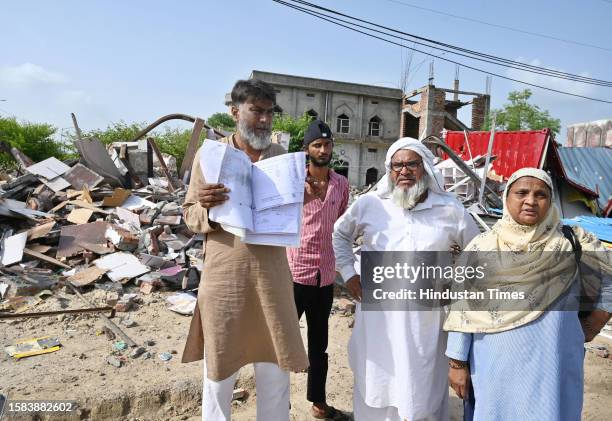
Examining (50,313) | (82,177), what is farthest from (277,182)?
(82,177)

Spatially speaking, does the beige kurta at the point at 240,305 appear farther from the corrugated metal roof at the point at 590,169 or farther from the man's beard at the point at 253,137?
the corrugated metal roof at the point at 590,169

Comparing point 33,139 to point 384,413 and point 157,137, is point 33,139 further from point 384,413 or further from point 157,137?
point 384,413

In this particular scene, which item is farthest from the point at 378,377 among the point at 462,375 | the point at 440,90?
the point at 440,90

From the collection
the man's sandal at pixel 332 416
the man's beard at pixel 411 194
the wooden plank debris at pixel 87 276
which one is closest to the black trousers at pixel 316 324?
the man's sandal at pixel 332 416

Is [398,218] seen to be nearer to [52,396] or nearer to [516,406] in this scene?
[516,406]

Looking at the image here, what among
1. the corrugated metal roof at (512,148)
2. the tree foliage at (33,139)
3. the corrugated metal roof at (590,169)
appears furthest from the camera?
the tree foliage at (33,139)

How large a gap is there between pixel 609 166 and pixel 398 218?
37.4ft

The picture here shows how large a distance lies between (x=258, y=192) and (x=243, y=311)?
1.96 feet

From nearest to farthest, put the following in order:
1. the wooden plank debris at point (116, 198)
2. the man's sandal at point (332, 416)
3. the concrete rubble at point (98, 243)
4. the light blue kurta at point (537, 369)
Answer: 1. the light blue kurta at point (537, 369)
2. the man's sandal at point (332, 416)
3. the concrete rubble at point (98, 243)
4. the wooden plank debris at point (116, 198)

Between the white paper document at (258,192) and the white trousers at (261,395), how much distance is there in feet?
2.43

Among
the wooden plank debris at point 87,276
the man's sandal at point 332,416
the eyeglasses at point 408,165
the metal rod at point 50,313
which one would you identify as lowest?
the man's sandal at point 332,416

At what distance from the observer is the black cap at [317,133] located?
282 centimetres

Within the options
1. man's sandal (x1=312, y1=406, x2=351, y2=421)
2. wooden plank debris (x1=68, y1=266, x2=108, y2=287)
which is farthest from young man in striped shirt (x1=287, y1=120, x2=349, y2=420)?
wooden plank debris (x1=68, y1=266, x2=108, y2=287)

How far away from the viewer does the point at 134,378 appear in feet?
11.1
